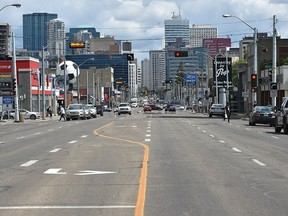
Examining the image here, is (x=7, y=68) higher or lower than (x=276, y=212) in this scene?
higher

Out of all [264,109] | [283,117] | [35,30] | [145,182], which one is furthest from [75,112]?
[35,30]

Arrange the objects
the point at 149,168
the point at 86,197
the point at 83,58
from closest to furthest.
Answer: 1. the point at 86,197
2. the point at 149,168
3. the point at 83,58

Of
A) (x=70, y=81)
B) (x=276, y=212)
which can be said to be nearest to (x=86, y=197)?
(x=276, y=212)

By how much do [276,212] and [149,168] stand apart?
6.69 m

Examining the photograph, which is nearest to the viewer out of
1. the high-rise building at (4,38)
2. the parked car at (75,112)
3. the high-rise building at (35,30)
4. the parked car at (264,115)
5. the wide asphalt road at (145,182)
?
the wide asphalt road at (145,182)

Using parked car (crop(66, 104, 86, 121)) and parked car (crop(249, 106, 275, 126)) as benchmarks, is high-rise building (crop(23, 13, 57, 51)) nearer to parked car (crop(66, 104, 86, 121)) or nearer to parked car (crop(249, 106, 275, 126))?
parked car (crop(66, 104, 86, 121))

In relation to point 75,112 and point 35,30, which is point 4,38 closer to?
point 75,112

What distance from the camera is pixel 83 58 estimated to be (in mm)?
167500

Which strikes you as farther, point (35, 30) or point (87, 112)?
point (35, 30)

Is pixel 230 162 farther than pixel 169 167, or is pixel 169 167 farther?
pixel 230 162

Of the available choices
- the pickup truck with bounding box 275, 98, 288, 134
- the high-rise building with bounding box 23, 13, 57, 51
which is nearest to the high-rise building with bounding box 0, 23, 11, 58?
the high-rise building with bounding box 23, 13, 57, 51

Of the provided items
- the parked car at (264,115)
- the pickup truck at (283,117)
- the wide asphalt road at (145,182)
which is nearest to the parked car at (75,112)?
the parked car at (264,115)

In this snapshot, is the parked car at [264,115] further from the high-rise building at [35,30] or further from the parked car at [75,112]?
the high-rise building at [35,30]

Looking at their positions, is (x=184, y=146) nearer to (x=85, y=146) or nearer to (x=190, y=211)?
(x=85, y=146)
